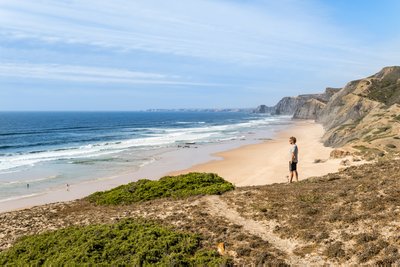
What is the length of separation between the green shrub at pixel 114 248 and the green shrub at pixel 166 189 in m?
4.12

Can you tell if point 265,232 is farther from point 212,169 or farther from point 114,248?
point 212,169

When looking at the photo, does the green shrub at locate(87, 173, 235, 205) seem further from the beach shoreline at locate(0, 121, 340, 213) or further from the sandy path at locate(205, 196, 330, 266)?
the beach shoreline at locate(0, 121, 340, 213)

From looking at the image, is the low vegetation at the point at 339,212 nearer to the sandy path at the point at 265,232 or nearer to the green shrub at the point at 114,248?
the sandy path at the point at 265,232

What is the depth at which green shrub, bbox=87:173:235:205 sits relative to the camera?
52.1 feet

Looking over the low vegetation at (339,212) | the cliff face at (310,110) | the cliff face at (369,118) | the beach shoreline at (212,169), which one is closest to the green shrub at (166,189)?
the low vegetation at (339,212)

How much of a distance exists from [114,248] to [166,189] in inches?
264

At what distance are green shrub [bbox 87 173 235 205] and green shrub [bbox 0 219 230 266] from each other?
412 cm

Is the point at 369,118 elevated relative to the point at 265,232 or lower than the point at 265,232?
elevated

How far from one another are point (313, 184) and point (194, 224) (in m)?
5.73

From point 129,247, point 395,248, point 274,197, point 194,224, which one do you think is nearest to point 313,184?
point 274,197

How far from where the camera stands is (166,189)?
1684 cm

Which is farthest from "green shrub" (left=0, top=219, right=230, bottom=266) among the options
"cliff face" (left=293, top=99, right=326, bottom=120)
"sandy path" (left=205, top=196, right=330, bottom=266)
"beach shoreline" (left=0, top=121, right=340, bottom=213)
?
"cliff face" (left=293, top=99, right=326, bottom=120)

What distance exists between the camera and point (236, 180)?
92.6ft

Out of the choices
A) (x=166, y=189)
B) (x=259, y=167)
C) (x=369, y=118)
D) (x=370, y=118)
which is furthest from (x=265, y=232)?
(x=369, y=118)
